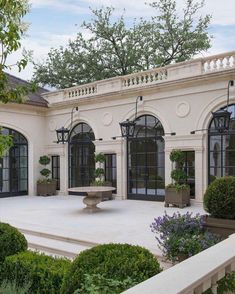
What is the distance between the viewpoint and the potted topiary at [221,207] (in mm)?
6074

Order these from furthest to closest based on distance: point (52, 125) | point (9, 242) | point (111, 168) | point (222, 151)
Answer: point (52, 125) → point (111, 168) → point (222, 151) → point (9, 242)

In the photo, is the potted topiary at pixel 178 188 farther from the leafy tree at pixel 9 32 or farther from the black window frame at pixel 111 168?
the leafy tree at pixel 9 32

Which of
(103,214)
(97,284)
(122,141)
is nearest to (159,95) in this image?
(122,141)

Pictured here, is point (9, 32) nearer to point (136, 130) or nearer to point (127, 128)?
point (127, 128)

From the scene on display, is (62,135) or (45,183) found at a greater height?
(62,135)

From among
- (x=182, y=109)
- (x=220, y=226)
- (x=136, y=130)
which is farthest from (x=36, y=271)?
(x=136, y=130)

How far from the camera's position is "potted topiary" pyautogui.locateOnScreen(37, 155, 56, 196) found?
53.9 feet

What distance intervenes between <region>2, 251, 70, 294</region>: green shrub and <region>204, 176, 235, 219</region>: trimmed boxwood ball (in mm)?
3086

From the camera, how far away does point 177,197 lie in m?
11.9

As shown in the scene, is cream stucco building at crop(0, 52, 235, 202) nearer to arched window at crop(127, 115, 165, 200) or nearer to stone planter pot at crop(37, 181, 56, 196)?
arched window at crop(127, 115, 165, 200)

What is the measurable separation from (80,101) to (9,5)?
12342mm

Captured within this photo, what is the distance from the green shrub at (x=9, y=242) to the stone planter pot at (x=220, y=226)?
3327mm

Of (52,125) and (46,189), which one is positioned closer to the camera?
(46,189)

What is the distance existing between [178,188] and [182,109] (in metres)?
3.10
